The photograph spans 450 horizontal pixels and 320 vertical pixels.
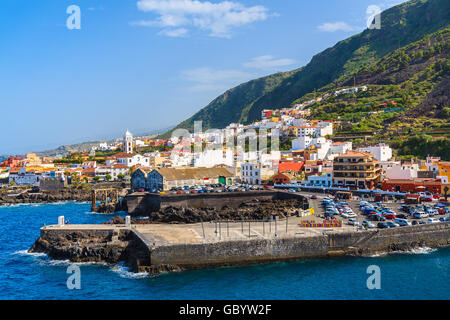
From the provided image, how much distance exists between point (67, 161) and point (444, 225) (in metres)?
89.2

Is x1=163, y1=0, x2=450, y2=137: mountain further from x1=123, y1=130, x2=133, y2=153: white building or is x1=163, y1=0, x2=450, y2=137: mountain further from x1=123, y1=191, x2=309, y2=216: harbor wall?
x1=123, y1=191, x2=309, y2=216: harbor wall

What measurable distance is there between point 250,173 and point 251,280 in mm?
36455

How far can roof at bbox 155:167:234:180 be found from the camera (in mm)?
56000

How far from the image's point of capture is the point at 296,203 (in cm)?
4281

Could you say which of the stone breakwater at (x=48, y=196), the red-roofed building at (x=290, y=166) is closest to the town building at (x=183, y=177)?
the red-roofed building at (x=290, y=166)

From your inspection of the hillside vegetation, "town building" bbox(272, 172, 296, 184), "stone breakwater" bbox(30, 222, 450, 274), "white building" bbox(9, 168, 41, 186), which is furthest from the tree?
the hillside vegetation

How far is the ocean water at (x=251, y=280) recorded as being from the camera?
22.1 metres

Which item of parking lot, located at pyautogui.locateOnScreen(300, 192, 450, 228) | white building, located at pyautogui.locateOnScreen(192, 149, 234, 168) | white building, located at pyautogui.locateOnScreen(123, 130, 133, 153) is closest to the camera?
parking lot, located at pyautogui.locateOnScreen(300, 192, 450, 228)

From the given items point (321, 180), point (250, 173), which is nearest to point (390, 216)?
point (321, 180)

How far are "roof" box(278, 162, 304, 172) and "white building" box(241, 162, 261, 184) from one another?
12.0ft

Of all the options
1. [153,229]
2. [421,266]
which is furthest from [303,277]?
[153,229]

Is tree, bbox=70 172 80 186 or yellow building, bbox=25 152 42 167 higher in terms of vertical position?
yellow building, bbox=25 152 42 167

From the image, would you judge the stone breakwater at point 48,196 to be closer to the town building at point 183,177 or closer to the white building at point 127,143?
the town building at point 183,177
